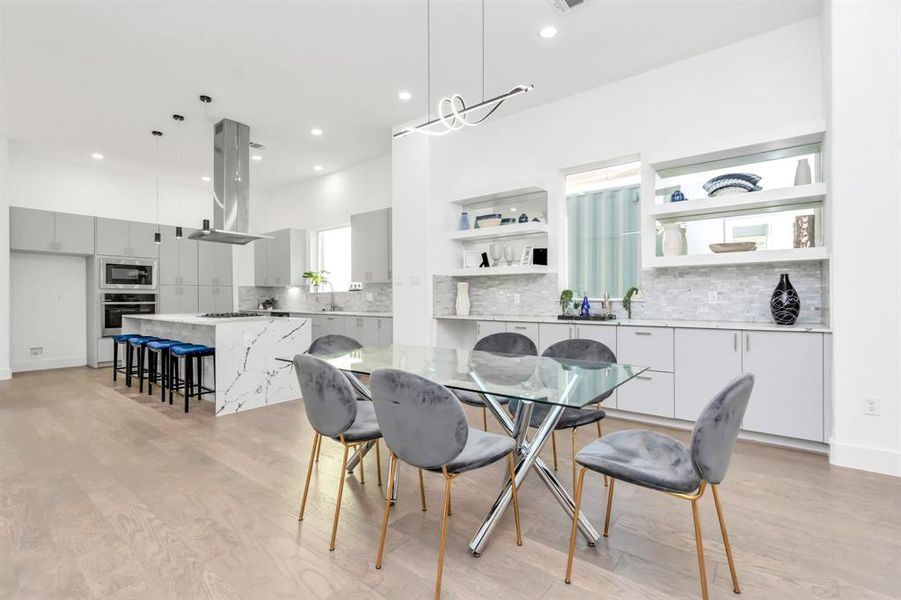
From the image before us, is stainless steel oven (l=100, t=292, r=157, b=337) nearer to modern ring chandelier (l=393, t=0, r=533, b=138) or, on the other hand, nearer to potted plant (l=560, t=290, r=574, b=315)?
modern ring chandelier (l=393, t=0, r=533, b=138)

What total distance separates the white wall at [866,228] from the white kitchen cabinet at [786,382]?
5.4 inches

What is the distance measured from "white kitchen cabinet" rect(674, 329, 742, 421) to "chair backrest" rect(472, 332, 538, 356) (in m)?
1.31

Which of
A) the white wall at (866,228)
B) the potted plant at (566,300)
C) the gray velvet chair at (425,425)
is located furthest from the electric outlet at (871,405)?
the gray velvet chair at (425,425)

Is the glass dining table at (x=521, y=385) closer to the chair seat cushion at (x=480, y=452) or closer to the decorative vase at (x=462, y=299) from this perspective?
the chair seat cushion at (x=480, y=452)

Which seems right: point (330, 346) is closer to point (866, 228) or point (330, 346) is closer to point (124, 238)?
point (866, 228)

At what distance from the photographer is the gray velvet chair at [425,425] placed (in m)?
1.62

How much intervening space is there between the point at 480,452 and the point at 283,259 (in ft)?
22.0

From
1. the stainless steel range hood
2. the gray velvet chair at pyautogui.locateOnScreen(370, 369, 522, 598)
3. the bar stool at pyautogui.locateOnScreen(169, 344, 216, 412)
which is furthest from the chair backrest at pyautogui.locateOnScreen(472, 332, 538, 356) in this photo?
the stainless steel range hood

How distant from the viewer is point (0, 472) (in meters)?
2.81

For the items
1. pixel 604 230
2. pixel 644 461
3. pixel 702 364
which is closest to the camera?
pixel 644 461

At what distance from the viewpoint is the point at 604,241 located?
449cm

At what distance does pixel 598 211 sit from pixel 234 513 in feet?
13.1

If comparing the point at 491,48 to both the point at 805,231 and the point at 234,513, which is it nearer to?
the point at 805,231

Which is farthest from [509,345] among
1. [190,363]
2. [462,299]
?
[190,363]
